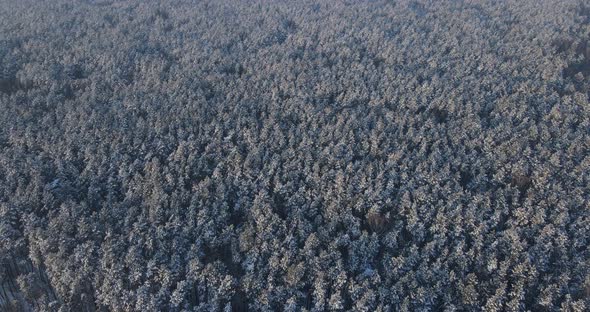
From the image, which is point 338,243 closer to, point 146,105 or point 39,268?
point 39,268

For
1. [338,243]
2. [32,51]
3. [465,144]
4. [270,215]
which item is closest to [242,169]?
[270,215]

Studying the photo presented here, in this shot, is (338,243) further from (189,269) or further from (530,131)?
(530,131)

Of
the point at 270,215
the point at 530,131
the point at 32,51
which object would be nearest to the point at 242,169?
the point at 270,215

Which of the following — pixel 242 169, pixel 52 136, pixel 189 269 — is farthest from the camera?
pixel 52 136

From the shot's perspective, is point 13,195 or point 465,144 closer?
point 13,195

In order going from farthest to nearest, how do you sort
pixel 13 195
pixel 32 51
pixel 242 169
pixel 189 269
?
pixel 32 51
pixel 242 169
pixel 13 195
pixel 189 269

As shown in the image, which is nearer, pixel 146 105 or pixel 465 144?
pixel 465 144
